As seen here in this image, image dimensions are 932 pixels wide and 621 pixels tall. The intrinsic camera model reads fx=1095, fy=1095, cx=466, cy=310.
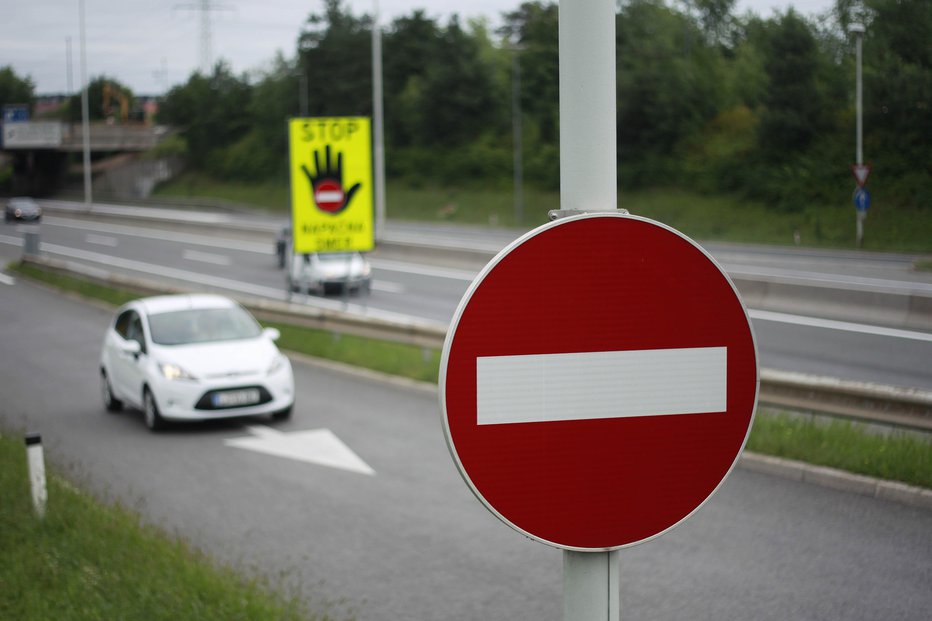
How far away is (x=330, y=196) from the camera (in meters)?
22.8

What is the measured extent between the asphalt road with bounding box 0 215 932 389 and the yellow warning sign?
4.36 meters

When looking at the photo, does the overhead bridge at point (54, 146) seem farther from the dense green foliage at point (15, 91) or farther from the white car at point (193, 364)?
the white car at point (193, 364)

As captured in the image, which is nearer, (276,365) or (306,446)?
(306,446)

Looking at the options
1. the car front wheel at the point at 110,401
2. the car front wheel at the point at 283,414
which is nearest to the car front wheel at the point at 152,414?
the car front wheel at the point at 283,414

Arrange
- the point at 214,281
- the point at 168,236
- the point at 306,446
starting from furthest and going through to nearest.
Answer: the point at 168,236 → the point at 214,281 → the point at 306,446

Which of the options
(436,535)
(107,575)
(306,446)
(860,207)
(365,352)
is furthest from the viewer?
(860,207)

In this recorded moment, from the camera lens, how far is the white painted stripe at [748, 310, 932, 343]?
1962 centimetres

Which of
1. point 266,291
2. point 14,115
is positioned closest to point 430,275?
point 266,291

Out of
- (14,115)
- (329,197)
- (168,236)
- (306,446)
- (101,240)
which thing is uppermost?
(14,115)

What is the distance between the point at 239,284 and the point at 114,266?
34.5ft

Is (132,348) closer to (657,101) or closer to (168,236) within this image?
(168,236)

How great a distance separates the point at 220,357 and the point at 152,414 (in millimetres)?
1140

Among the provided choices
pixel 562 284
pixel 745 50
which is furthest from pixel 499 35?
pixel 562 284

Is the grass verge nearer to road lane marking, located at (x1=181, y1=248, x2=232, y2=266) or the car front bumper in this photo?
the car front bumper
